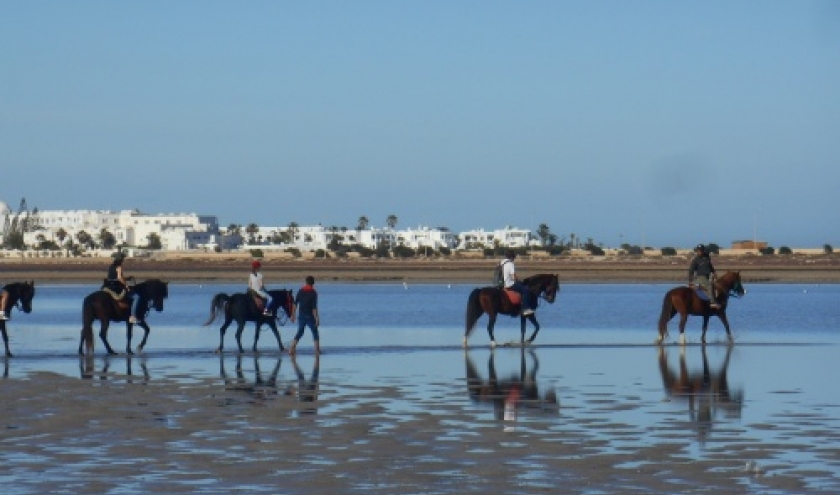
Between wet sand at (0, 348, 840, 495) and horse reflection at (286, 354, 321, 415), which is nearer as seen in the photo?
wet sand at (0, 348, 840, 495)

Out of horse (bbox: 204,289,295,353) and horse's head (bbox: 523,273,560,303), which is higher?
horse's head (bbox: 523,273,560,303)

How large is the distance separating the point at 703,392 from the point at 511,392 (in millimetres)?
2299

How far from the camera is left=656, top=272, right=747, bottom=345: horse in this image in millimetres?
29219

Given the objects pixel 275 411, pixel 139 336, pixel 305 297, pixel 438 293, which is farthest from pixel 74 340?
pixel 438 293

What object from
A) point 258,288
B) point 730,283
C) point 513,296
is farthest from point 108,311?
point 730,283

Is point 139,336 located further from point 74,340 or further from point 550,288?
point 550,288

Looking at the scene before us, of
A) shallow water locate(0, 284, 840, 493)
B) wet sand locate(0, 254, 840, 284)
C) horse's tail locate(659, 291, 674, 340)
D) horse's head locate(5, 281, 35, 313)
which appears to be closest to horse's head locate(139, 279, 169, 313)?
shallow water locate(0, 284, 840, 493)

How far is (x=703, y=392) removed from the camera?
19.1m

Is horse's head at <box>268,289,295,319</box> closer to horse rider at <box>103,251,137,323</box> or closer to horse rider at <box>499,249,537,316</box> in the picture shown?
horse rider at <box>103,251,137,323</box>

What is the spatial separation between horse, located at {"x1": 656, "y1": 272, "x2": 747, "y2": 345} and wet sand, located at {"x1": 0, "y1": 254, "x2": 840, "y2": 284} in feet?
187

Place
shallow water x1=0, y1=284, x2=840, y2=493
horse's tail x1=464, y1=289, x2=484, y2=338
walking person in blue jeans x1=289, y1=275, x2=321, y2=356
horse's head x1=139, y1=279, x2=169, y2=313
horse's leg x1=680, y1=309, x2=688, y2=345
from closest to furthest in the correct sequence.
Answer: shallow water x1=0, y1=284, x2=840, y2=493 → walking person in blue jeans x1=289, y1=275, x2=321, y2=356 → horse's head x1=139, y1=279, x2=169, y2=313 → horse's tail x1=464, y1=289, x2=484, y2=338 → horse's leg x1=680, y1=309, x2=688, y2=345

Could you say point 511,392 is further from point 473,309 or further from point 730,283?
point 730,283

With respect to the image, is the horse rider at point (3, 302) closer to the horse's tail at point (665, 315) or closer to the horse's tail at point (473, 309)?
the horse's tail at point (473, 309)

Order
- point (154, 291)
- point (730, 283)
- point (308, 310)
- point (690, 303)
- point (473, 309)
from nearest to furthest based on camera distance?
point (308, 310)
point (154, 291)
point (473, 309)
point (690, 303)
point (730, 283)
